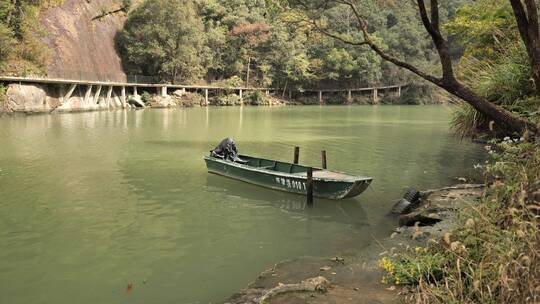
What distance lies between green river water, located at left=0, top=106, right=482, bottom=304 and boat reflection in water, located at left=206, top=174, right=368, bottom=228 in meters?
0.02

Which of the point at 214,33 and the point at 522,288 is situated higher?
the point at 214,33

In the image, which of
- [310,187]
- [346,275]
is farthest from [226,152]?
[346,275]

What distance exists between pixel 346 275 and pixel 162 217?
14.7 ft

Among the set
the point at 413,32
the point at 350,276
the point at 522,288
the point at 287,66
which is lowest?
the point at 350,276

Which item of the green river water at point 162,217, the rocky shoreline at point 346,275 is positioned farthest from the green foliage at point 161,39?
the rocky shoreline at point 346,275

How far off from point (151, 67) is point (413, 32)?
36316 mm

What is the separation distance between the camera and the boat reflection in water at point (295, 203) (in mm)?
9297

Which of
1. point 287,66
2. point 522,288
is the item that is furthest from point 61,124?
point 287,66

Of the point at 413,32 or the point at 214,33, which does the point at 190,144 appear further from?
the point at 413,32

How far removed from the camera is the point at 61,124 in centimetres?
2578

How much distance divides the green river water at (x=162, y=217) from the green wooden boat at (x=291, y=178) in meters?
0.24

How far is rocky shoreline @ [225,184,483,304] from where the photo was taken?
465 centimetres

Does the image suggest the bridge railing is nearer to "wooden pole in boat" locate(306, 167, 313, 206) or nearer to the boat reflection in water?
the boat reflection in water

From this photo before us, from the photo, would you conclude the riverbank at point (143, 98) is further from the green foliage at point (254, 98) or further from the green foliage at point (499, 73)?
the green foliage at point (499, 73)
